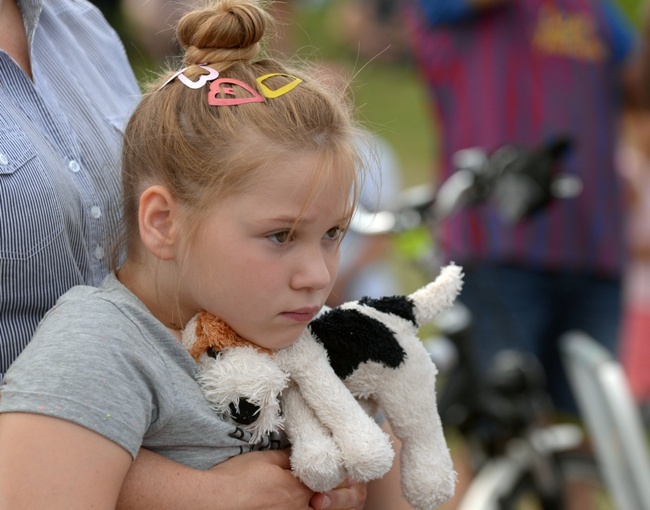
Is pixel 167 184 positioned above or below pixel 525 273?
above

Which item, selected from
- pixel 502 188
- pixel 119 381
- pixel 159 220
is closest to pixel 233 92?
pixel 159 220

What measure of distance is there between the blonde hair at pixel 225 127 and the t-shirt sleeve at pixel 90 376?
19 centimetres

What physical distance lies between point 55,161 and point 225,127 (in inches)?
10.6

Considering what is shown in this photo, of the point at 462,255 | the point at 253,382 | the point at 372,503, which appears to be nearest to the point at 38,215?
the point at 253,382

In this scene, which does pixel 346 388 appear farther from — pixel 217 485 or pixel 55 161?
pixel 55 161

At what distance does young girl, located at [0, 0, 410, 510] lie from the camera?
125 cm

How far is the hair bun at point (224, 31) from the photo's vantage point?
145 centimetres

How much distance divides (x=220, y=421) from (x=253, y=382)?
0.22 feet

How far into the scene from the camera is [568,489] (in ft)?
12.3

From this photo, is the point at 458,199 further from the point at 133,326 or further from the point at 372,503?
the point at 133,326

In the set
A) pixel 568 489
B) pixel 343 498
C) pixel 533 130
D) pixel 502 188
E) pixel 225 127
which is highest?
pixel 225 127

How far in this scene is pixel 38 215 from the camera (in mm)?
1394

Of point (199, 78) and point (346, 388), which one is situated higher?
point (199, 78)

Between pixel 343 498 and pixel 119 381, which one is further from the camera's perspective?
pixel 343 498
